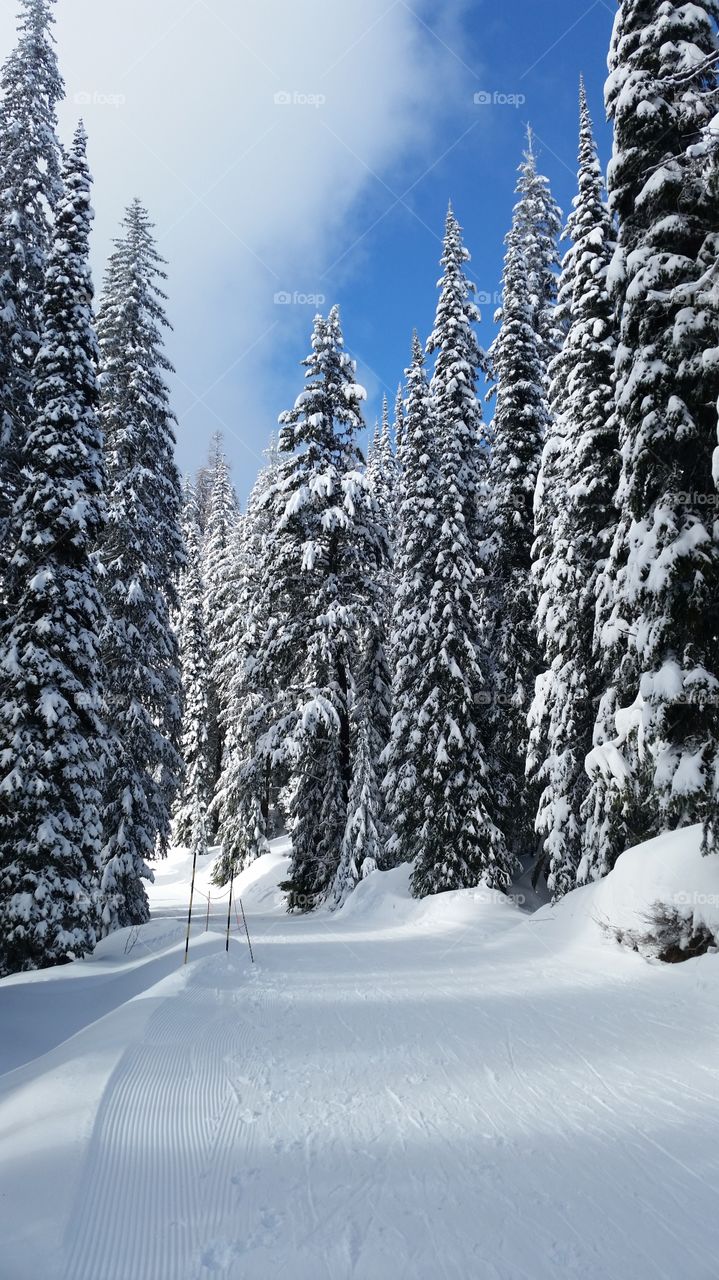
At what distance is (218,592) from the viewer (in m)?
40.1

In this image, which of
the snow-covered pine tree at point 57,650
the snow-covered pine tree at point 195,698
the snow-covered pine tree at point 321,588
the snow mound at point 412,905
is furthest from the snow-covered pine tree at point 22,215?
the snow-covered pine tree at point 195,698

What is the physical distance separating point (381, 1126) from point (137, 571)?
15.8 metres

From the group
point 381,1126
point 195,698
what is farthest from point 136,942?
point 195,698

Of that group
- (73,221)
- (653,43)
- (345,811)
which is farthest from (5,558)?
(653,43)

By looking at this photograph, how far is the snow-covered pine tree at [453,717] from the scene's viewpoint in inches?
657

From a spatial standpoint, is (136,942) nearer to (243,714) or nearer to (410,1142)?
(410,1142)

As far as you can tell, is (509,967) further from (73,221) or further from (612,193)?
(73,221)

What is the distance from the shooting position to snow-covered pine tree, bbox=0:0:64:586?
588 inches

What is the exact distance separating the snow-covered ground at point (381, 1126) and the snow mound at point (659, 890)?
5 centimetres

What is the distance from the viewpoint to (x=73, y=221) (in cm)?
1462

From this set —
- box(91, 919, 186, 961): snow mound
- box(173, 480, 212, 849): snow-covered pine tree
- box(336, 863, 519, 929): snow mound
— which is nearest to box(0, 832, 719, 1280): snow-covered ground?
box(91, 919, 186, 961): snow mound

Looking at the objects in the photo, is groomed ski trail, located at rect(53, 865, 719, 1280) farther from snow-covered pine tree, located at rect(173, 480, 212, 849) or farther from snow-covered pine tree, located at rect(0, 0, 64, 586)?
snow-covered pine tree, located at rect(173, 480, 212, 849)

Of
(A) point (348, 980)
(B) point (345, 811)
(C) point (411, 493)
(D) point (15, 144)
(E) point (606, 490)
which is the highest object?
(D) point (15, 144)

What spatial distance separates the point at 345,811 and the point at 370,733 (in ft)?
8.72
